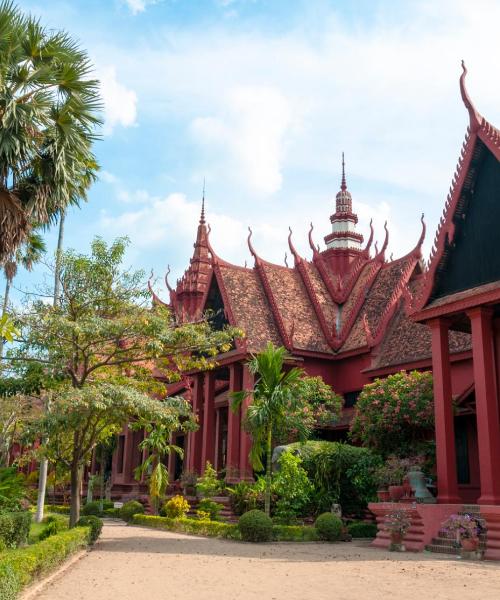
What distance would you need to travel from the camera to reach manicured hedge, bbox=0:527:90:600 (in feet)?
21.9

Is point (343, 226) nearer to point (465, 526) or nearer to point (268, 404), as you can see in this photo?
point (268, 404)

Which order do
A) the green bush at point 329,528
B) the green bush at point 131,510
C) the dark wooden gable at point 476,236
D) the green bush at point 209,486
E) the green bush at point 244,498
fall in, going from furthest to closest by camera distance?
the green bush at point 131,510
the green bush at point 209,486
the green bush at point 244,498
the green bush at point 329,528
the dark wooden gable at point 476,236

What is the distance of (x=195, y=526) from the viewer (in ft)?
60.0

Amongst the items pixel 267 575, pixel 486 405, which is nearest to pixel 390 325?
pixel 486 405

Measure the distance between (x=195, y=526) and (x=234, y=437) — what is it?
5264mm

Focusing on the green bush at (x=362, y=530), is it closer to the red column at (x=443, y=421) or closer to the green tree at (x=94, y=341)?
the red column at (x=443, y=421)

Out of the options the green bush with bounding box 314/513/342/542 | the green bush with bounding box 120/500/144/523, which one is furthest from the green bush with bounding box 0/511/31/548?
the green bush with bounding box 120/500/144/523

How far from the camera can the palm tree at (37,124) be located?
11.6 metres

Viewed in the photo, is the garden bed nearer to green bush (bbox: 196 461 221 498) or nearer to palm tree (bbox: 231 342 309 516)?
palm tree (bbox: 231 342 309 516)

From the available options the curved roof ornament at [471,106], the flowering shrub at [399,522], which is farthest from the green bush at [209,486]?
the curved roof ornament at [471,106]

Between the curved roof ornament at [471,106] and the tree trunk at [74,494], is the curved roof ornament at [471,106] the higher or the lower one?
the higher one

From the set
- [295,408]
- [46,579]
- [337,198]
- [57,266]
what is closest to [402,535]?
[295,408]

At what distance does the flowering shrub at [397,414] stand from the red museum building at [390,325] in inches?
44.8

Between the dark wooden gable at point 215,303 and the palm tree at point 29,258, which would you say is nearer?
the palm tree at point 29,258
